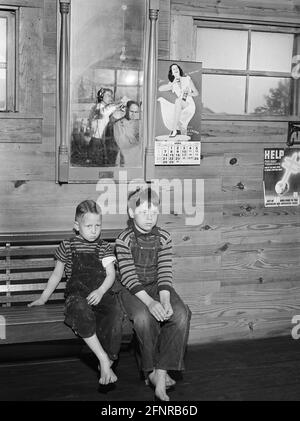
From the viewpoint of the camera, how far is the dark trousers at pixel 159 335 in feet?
11.9

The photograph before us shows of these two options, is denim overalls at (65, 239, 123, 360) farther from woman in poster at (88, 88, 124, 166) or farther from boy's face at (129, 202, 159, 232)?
woman in poster at (88, 88, 124, 166)

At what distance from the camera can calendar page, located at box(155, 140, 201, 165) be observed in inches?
176

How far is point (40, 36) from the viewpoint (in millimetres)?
4098

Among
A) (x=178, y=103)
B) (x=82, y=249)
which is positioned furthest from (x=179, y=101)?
(x=82, y=249)

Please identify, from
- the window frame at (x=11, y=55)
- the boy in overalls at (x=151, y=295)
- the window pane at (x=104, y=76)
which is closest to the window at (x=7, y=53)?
the window frame at (x=11, y=55)

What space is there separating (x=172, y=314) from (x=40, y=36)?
2.01m

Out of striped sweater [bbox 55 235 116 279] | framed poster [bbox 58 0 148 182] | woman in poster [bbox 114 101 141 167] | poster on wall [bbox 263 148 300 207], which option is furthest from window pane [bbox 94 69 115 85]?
poster on wall [bbox 263 148 300 207]

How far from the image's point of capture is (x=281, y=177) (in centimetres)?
484

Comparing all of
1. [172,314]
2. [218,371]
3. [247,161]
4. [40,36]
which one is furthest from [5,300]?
[247,161]

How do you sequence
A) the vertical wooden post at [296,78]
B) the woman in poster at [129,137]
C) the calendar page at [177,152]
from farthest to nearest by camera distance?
the vertical wooden post at [296,78] → the calendar page at [177,152] → the woman in poster at [129,137]

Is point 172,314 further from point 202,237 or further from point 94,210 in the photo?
point 202,237

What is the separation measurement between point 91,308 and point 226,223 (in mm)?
1452

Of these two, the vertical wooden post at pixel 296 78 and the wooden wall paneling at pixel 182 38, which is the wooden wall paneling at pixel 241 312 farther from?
the wooden wall paneling at pixel 182 38

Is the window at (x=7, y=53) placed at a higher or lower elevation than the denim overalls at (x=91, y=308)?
higher
